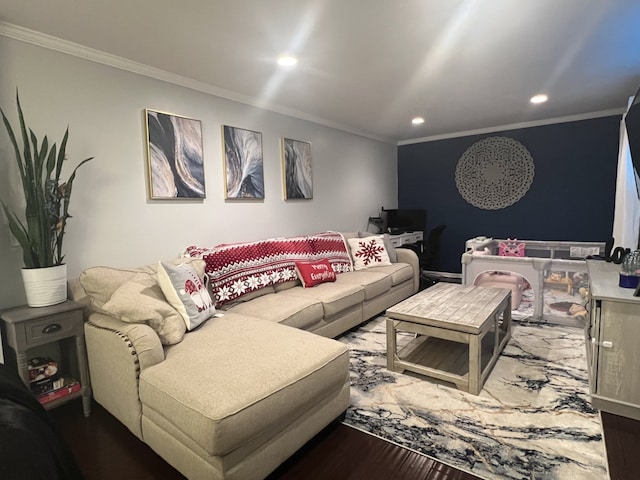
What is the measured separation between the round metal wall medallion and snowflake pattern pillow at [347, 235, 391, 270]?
6.87 ft

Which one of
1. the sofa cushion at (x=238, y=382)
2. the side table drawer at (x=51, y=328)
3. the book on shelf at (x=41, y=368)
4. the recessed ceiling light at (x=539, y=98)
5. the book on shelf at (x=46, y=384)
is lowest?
the book on shelf at (x=46, y=384)

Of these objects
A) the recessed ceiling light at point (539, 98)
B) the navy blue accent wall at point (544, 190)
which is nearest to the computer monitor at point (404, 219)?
the navy blue accent wall at point (544, 190)

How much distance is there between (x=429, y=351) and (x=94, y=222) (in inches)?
103

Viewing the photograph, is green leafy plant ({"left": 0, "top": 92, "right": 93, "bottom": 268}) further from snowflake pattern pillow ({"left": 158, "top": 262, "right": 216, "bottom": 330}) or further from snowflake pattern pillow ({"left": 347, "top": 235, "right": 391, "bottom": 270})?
snowflake pattern pillow ({"left": 347, "top": 235, "right": 391, "bottom": 270})

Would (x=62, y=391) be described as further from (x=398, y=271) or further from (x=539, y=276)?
(x=539, y=276)

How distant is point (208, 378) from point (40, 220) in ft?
4.38

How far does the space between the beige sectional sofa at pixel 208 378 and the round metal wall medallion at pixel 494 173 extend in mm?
4014

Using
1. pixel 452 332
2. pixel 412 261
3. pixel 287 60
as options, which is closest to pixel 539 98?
pixel 412 261

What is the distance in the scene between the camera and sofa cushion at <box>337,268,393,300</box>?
3289mm

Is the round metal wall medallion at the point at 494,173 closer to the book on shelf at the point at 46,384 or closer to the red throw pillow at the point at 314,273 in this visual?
the red throw pillow at the point at 314,273

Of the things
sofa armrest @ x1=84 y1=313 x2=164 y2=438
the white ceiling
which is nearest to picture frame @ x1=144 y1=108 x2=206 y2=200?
the white ceiling

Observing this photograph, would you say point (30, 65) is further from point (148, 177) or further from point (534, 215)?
point (534, 215)

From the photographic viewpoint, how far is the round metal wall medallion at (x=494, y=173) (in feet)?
15.8

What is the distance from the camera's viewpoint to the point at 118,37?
212 centimetres
